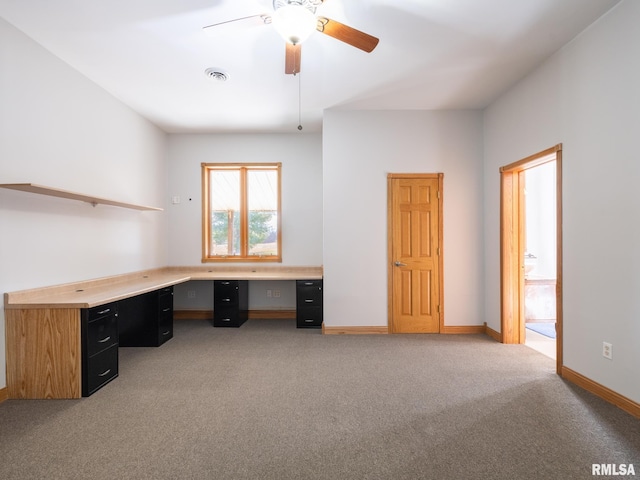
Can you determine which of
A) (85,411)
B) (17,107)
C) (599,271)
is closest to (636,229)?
(599,271)

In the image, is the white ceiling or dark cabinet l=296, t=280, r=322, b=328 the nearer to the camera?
the white ceiling

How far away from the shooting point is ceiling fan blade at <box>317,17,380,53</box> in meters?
Result: 1.97

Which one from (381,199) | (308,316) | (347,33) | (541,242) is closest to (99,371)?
(308,316)

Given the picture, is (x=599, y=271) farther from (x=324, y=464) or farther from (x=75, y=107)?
(x=75, y=107)

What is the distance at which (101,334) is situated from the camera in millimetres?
2682

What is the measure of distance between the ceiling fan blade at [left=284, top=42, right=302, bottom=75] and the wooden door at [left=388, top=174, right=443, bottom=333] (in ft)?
7.13

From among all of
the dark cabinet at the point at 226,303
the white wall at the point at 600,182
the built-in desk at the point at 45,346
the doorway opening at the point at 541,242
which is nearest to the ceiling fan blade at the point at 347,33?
the white wall at the point at 600,182

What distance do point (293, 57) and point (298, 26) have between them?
519 mm

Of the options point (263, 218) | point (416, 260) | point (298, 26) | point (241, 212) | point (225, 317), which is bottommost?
point (225, 317)

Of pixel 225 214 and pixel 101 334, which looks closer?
pixel 101 334

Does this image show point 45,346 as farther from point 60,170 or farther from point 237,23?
point 237,23

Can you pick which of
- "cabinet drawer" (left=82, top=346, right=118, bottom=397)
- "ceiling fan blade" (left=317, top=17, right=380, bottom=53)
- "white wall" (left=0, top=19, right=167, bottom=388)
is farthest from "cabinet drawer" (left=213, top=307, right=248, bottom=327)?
"ceiling fan blade" (left=317, top=17, right=380, bottom=53)

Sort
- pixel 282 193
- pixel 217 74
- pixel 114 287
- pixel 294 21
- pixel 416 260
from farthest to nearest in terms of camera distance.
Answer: pixel 282 193 → pixel 416 260 → pixel 114 287 → pixel 217 74 → pixel 294 21

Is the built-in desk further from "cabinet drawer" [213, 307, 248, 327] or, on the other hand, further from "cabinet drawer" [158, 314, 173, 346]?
"cabinet drawer" [213, 307, 248, 327]
